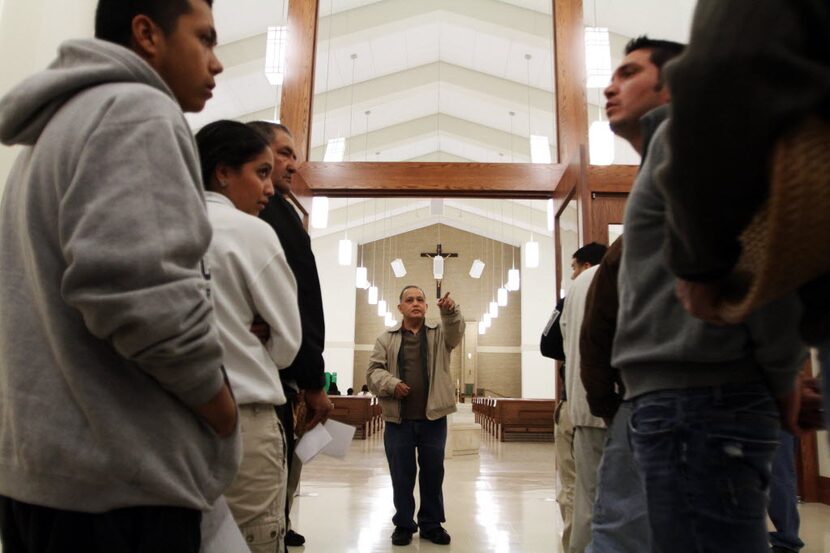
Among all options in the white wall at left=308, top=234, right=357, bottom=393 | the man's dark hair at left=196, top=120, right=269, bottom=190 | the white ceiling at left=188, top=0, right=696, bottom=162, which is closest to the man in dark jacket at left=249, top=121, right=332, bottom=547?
the man's dark hair at left=196, top=120, right=269, bottom=190

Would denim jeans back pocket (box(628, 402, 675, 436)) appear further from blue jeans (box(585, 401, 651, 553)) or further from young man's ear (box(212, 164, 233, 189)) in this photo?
young man's ear (box(212, 164, 233, 189))

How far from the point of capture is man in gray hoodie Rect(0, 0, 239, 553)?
777 mm

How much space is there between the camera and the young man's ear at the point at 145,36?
103cm

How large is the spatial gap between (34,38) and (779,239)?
2661 mm

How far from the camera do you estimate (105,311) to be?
0.76 m

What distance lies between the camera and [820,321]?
665 mm

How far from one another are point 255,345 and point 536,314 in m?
18.0

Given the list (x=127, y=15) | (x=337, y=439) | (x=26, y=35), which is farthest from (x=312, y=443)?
(x=26, y=35)

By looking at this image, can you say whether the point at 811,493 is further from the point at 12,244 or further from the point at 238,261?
the point at 12,244

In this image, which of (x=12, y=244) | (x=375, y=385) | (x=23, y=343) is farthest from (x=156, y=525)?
(x=375, y=385)

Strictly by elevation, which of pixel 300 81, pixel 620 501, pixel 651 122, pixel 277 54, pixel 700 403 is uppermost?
pixel 277 54

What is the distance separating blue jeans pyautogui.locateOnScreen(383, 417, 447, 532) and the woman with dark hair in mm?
2208

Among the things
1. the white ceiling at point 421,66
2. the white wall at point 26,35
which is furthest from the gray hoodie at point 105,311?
the white ceiling at point 421,66

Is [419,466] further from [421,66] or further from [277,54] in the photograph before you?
[421,66]
